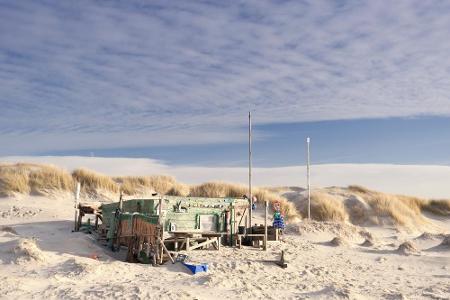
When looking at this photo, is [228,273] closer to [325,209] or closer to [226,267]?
[226,267]

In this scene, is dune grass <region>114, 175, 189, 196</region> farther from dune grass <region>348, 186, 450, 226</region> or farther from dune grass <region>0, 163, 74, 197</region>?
dune grass <region>348, 186, 450, 226</region>

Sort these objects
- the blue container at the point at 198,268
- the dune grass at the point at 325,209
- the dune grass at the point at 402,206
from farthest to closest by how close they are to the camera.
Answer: the dune grass at the point at 402,206 → the dune grass at the point at 325,209 → the blue container at the point at 198,268

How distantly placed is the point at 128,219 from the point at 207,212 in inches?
117

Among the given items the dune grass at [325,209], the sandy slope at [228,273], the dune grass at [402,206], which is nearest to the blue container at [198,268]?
the sandy slope at [228,273]

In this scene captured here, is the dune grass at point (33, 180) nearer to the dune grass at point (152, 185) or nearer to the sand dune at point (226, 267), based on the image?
the sand dune at point (226, 267)

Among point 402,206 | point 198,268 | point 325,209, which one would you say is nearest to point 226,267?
point 198,268

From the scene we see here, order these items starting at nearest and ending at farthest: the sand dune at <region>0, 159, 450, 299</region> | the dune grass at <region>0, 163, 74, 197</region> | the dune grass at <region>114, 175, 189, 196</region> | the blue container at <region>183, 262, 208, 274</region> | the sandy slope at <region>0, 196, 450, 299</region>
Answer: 1. the sandy slope at <region>0, 196, 450, 299</region>
2. the sand dune at <region>0, 159, 450, 299</region>
3. the blue container at <region>183, 262, 208, 274</region>
4. the dune grass at <region>0, 163, 74, 197</region>
5. the dune grass at <region>114, 175, 189, 196</region>

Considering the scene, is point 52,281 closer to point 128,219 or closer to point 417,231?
point 128,219

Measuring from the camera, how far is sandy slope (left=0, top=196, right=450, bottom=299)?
12469 mm

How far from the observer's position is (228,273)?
14.8m

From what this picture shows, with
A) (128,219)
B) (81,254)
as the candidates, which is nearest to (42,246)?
(81,254)

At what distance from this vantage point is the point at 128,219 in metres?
18.3

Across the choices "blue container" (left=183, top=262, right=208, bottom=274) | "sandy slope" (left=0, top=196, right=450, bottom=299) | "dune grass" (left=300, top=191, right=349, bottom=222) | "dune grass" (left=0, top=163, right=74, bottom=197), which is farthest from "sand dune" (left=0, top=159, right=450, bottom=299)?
"dune grass" (left=300, top=191, right=349, bottom=222)

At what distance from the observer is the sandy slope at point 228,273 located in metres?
12.5
